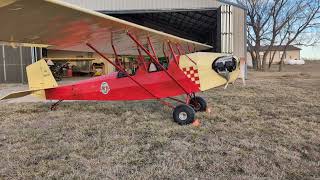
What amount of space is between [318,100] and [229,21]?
356 inches

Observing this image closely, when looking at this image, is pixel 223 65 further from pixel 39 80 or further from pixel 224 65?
pixel 39 80

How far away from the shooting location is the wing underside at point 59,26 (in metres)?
3.64

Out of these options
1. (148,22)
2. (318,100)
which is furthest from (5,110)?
(148,22)

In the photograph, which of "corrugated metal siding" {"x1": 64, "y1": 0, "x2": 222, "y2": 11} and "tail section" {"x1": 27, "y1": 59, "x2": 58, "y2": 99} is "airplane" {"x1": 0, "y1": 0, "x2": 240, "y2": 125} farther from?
"corrugated metal siding" {"x1": 64, "y1": 0, "x2": 222, "y2": 11}

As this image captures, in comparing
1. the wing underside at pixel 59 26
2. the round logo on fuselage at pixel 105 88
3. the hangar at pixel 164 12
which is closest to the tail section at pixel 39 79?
the round logo on fuselage at pixel 105 88

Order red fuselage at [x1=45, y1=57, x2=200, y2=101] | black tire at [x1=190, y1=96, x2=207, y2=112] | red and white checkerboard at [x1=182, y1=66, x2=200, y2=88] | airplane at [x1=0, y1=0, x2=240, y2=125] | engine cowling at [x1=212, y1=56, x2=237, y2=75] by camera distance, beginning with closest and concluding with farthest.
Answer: airplane at [x1=0, y1=0, x2=240, y2=125] < engine cowling at [x1=212, y1=56, x2=237, y2=75] < red and white checkerboard at [x1=182, y1=66, x2=200, y2=88] < red fuselage at [x1=45, y1=57, x2=200, y2=101] < black tire at [x1=190, y1=96, x2=207, y2=112]

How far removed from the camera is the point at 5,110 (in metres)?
8.25

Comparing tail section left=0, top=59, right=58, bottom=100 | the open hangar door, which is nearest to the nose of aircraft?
tail section left=0, top=59, right=58, bottom=100

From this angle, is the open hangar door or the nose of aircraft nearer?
the nose of aircraft

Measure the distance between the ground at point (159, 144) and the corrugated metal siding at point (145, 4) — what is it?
11.7 meters

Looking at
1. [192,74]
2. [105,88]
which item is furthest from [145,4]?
[192,74]

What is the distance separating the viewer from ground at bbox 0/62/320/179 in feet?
12.0

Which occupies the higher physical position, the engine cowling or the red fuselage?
the engine cowling

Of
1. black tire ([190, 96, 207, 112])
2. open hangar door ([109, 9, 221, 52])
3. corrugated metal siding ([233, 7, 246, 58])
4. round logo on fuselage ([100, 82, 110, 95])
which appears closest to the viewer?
round logo on fuselage ([100, 82, 110, 95])
